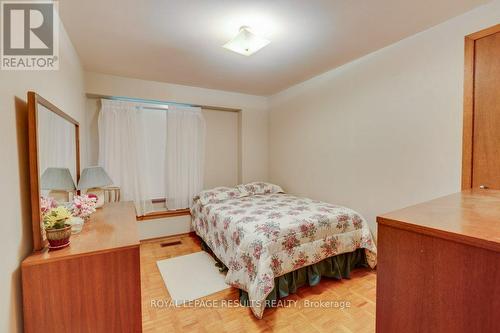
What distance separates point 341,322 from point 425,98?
2.06 meters

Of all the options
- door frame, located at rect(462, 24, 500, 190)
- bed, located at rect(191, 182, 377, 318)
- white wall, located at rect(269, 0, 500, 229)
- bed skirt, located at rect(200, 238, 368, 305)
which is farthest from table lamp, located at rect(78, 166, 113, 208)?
door frame, located at rect(462, 24, 500, 190)

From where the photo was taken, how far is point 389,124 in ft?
7.96

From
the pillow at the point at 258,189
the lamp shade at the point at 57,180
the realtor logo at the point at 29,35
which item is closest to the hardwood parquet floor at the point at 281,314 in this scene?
the lamp shade at the point at 57,180

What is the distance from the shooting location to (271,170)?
Result: 14.1ft

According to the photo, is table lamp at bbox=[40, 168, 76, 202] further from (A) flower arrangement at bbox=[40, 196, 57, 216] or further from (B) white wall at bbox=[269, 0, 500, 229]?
(B) white wall at bbox=[269, 0, 500, 229]

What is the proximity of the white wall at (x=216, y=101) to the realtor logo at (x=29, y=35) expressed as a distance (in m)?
1.38

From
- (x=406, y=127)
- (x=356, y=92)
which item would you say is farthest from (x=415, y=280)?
(x=356, y=92)

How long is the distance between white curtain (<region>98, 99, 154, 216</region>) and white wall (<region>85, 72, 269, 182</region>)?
0.18m

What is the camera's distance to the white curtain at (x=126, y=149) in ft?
10.2

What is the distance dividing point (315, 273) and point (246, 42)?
2.21m

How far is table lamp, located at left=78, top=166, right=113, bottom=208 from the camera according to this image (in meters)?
2.06

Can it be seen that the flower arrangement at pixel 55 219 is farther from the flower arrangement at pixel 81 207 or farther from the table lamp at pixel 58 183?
the flower arrangement at pixel 81 207

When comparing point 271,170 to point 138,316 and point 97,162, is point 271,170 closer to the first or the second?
point 97,162

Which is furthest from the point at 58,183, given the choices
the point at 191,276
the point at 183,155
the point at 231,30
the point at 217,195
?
the point at 183,155
